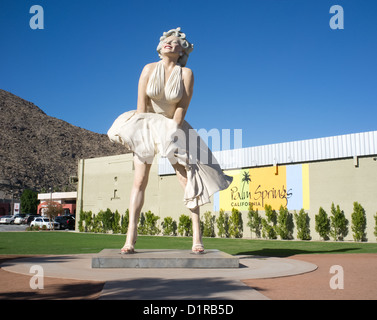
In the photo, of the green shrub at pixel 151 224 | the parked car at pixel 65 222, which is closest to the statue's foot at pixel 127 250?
the green shrub at pixel 151 224

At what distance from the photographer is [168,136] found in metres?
7.42

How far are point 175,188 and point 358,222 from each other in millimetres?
13235

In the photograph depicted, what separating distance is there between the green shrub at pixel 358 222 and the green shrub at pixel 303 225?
2572 mm

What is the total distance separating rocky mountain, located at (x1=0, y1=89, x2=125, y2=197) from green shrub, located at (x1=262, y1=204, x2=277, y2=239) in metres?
60.3

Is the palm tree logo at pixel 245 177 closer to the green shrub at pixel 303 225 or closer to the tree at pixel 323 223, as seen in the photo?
the green shrub at pixel 303 225

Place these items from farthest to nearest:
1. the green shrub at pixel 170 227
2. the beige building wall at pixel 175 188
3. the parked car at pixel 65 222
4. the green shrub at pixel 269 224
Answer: the parked car at pixel 65 222 → the green shrub at pixel 170 227 → the green shrub at pixel 269 224 → the beige building wall at pixel 175 188

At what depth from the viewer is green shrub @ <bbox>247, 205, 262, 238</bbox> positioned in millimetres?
23688

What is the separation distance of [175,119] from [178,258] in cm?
265

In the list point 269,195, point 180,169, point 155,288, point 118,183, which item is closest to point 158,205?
point 118,183

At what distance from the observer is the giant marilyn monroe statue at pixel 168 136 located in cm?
736

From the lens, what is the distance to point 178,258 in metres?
6.69

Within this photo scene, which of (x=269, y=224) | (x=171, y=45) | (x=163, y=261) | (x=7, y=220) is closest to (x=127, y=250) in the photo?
(x=163, y=261)

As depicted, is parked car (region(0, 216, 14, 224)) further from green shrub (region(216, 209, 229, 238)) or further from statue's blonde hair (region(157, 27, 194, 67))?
statue's blonde hair (region(157, 27, 194, 67))
